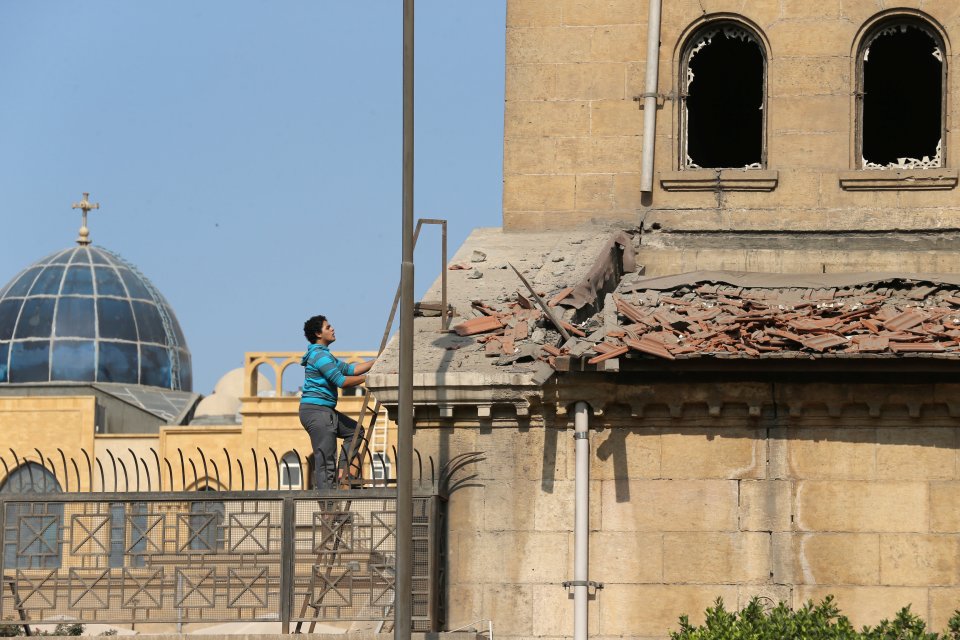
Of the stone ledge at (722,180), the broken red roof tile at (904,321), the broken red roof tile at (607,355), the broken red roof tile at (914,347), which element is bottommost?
the broken red roof tile at (607,355)

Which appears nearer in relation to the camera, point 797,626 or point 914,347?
point 797,626

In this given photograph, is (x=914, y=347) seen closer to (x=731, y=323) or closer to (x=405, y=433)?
(x=731, y=323)

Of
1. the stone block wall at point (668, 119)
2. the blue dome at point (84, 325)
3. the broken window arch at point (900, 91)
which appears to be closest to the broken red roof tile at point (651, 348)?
the stone block wall at point (668, 119)

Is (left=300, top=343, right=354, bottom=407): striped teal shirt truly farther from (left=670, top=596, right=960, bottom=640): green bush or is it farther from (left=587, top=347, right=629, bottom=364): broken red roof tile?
(left=670, top=596, right=960, bottom=640): green bush

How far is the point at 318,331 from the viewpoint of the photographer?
2109cm

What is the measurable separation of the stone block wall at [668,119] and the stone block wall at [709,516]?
4132 mm

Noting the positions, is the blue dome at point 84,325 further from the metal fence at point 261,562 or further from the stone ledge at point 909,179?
the metal fence at point 261,562

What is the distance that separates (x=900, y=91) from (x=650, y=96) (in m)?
3.91

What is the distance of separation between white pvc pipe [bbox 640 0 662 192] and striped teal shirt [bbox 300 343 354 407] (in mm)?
4576

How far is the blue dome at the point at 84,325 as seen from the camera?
66688 mm

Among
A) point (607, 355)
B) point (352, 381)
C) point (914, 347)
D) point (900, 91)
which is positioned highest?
point (900, 91)

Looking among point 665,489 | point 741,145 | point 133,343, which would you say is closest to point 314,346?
point 665,489

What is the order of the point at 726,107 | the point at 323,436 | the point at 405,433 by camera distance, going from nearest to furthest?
the point at 405,433 → the point at 323,436 → the point at 726,107

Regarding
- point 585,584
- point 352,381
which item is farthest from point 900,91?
point 585,584
